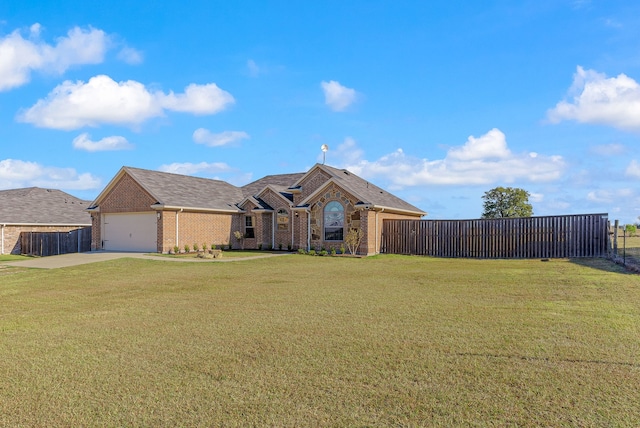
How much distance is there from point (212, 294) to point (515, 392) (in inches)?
313

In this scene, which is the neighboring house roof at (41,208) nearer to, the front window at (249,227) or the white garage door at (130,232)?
the white garage door at (130,232)

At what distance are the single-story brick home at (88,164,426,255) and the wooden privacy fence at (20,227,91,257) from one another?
2.62m

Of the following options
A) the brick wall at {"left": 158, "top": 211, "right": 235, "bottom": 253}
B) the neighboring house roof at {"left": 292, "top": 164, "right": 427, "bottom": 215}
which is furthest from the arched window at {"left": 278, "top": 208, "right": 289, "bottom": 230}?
the brick wall at {"left": 158, "top": 211, "right": 235, "bottom": 253}

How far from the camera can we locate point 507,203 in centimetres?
4197

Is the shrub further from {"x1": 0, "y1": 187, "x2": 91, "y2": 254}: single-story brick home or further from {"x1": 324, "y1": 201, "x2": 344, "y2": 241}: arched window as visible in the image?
{"x1": 0, "y1": 187, "x2": 91, "y2": 254}: single-story brick home

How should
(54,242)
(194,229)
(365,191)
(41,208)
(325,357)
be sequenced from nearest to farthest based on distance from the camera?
(325,357) → (365,191) → (194,229) → (54,242) → (41,208)

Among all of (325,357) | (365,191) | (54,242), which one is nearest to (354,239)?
(365,191)

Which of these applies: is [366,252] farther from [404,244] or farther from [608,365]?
[608,365]

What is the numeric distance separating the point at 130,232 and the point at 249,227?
7181mm

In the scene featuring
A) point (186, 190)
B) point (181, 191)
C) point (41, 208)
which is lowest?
point (41, 208)

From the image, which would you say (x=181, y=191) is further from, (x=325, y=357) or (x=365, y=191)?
(x=325, y=357)

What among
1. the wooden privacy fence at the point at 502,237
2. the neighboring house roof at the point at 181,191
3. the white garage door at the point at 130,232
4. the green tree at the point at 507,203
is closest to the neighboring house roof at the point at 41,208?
the neighboring house roof at the point at 181,191

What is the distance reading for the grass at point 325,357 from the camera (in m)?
4.25

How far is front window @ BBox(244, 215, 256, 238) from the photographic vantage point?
29664mm
